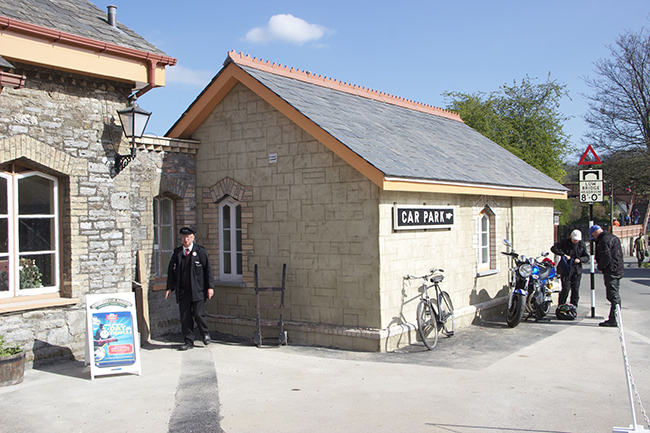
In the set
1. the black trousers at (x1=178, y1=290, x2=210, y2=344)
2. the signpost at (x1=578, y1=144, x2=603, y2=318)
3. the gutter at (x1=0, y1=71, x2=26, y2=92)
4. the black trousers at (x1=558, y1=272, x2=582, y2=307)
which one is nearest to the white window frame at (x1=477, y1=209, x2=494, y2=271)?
the black trousers at (x1=558, y1=272, x2=582, y2=307)

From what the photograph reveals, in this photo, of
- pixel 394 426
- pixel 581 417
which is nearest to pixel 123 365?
pixel 394 426

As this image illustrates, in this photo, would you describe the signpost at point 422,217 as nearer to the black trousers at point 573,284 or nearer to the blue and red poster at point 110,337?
the black trousers at point 573,284

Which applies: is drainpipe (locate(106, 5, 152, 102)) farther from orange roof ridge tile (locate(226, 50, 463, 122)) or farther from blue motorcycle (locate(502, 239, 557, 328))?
blue motorcycle (locate(502, 239, 557, 328))

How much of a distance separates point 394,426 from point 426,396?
1069mm

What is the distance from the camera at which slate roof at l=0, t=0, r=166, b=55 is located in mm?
7449

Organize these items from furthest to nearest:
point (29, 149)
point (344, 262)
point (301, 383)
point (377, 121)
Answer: point (377, 121)
point (344, 262)
point (29, 149)
point (301, 383)

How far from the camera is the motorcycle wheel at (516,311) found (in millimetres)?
10625

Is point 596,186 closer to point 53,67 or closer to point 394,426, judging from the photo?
point 394,426

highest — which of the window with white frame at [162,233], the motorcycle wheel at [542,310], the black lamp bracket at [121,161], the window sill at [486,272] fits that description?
the black lamp bracket at [121,161]

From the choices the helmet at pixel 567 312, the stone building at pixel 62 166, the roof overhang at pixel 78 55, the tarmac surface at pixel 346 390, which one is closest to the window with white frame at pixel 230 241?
the tarmac surface at pixel 346 390

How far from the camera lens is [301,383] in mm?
6836

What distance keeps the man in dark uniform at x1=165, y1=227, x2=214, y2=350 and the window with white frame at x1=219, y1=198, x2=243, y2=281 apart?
1.65 meters

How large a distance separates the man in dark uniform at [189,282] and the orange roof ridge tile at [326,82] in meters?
3.58

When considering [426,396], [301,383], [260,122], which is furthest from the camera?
[260,122]
